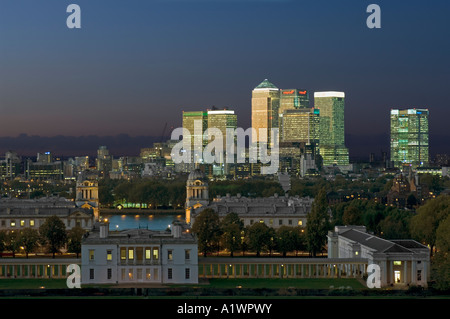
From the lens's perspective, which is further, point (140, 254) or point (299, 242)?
point (299, 242)

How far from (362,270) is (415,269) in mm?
3166

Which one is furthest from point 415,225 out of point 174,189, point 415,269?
point 174,189

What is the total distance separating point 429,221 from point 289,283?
50.1 feet

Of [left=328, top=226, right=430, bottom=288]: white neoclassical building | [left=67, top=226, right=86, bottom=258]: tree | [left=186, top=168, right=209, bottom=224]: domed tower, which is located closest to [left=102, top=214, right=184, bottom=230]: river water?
[left=186, top=168, right=209, bottom=224]: domed tower

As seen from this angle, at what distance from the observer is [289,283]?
44.8m

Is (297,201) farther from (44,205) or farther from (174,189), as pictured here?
(174,189)

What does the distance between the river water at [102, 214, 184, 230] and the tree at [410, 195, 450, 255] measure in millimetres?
25089

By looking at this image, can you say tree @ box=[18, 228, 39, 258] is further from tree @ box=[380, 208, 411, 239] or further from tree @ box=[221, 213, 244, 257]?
tree @ box=[380, 208, 411, 239]

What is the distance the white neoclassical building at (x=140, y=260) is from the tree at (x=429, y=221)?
17681mm

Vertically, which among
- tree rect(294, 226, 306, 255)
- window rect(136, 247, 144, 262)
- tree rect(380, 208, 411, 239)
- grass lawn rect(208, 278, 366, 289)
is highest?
window rect(136, 247, 144, 262)

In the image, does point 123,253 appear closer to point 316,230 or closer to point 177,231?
point 177,231

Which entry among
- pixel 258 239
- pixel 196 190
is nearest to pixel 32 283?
pixel 258 239

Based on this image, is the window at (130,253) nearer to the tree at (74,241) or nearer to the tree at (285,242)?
the tree at (74,241)

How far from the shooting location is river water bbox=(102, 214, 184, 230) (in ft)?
258
